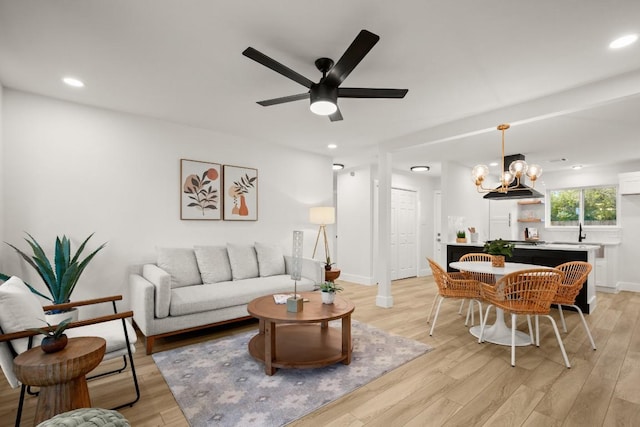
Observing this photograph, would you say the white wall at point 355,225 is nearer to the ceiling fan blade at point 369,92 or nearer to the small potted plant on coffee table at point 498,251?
the small potted plant on coffee table at point 498,251

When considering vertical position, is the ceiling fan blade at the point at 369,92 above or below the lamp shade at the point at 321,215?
above

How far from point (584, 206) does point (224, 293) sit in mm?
7592

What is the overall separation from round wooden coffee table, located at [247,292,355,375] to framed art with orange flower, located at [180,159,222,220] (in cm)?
174

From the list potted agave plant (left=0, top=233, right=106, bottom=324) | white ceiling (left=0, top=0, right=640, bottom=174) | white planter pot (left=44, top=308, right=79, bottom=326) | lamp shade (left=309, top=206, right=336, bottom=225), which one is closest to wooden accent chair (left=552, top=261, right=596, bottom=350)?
white ceiling (left=0, top=0, right=640, bottom=174)

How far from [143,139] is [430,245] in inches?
251

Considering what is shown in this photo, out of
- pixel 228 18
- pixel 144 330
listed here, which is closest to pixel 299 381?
pixel 144 330

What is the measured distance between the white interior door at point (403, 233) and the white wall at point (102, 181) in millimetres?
3396

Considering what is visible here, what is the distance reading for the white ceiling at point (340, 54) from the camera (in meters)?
1.88

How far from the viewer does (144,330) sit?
2855mm

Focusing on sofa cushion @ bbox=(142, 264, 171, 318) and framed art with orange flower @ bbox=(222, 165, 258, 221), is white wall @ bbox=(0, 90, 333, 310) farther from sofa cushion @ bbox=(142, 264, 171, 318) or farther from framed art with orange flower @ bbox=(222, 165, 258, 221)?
sofa cushion @ bbox=(142, 264, 171, 318)

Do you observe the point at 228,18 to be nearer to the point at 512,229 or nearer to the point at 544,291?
the point at 544,291

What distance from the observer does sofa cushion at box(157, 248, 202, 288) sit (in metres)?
3.52

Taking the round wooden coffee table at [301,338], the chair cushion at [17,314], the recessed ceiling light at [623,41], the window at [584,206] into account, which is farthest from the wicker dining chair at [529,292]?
the window at [584,206]

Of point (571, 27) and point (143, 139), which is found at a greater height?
point (571, 27)
